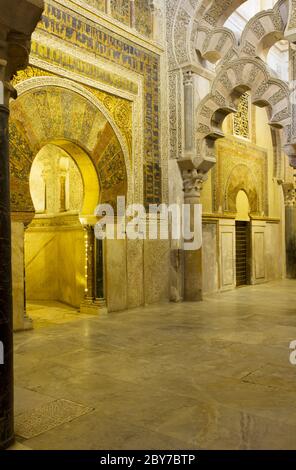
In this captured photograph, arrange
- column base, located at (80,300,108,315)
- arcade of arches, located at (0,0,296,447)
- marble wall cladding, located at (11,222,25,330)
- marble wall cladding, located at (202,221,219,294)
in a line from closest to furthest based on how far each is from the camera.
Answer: marble wall cladding, located at (11,222,25,330)
arcade of arches, located at (0,0,296,447)
column base, located at (80,300,108,315)
marble wall cladding, located at (202,221,219,294)

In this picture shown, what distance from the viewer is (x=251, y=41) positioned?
21.8 feet

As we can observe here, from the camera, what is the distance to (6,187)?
236 cm

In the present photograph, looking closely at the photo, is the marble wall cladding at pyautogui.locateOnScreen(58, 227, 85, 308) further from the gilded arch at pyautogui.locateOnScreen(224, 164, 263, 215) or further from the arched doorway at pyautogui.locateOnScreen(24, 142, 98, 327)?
the gilded arch at pyautogui.locateOnScreen(224, 164, 263, 215)

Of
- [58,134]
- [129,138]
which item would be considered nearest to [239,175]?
[129,138]

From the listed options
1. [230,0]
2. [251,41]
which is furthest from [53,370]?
[230,0]

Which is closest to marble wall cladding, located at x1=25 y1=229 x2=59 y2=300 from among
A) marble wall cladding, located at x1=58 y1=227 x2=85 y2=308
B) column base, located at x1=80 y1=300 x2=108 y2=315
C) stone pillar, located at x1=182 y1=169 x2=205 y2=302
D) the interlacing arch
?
marble wall cladding, located at x1=58 y1=227 x2=85 y2=308

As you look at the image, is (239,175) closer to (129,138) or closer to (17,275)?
(129,138)

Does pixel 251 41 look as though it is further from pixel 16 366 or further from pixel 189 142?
pixel 16 366

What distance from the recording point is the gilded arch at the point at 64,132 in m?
5.32

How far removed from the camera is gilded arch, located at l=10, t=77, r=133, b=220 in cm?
532

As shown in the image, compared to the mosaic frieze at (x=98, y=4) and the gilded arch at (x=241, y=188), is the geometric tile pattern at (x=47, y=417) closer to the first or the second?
the mosaic frieze at (x=98, y=4)

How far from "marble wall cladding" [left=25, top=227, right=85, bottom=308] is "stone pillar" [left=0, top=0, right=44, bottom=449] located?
16.4 ft

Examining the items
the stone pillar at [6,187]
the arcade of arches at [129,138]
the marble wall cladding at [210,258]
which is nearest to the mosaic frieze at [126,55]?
the arcade of arches at [129,138]
